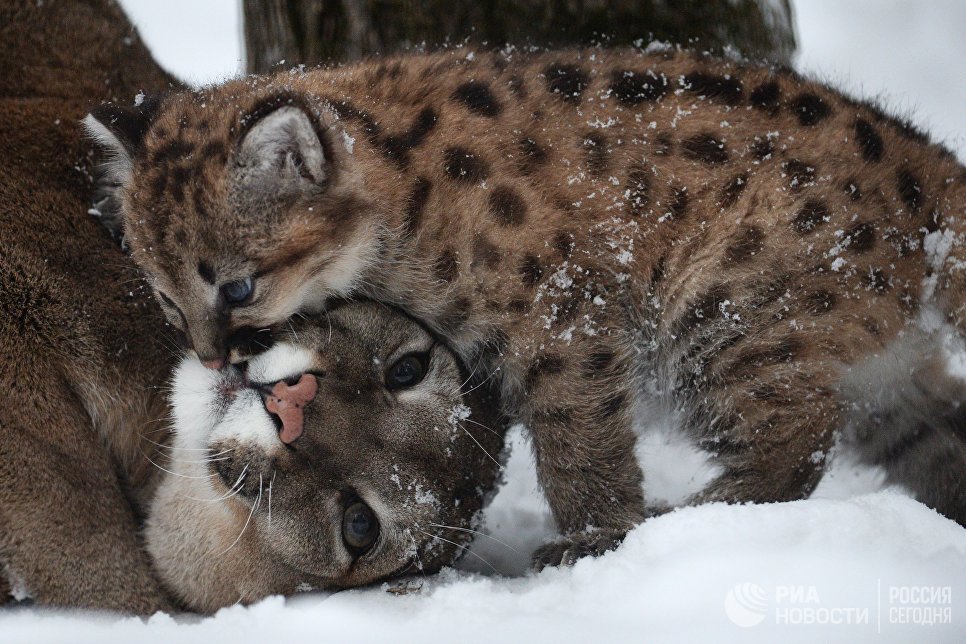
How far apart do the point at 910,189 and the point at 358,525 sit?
106 inches

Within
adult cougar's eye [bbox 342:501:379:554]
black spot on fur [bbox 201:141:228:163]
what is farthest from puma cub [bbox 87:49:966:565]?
adult cougar's eye [bbox 342:501:379:554]

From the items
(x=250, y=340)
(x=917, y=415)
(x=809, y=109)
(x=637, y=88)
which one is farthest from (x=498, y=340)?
(x=917, y=415)

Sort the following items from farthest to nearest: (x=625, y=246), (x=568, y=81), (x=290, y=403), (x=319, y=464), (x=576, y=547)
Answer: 1. (x=568, y=81)
2. (x=625, y=246)
3. (x=576, y=547)
4. (x=319, y=464)
5. (x=290, y=403)

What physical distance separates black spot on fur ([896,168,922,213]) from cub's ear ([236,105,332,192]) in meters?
2.41

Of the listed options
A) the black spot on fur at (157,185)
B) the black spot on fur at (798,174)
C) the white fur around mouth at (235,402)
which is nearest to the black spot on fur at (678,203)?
the black spot on fur at (798,174)

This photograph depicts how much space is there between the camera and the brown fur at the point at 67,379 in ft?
12.1

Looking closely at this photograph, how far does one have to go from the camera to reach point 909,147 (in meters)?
4.22

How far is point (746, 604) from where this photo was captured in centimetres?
288

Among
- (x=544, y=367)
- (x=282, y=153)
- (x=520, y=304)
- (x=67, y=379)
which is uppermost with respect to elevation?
(x=282, y=153)

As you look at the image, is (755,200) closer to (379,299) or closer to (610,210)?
(610,210)

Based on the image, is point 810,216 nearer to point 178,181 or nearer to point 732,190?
point 732,190

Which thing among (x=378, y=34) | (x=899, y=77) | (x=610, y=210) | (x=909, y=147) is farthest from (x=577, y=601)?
(x=899, y=77)

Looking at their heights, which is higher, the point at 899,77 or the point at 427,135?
the point at 899,77

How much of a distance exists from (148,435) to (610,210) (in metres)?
2.20
